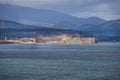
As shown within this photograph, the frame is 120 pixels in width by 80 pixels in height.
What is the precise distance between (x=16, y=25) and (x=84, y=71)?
3.71 metres

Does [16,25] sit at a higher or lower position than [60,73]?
higher

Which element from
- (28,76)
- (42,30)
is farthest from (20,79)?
(42,30)

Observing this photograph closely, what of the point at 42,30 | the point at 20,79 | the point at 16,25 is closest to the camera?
the point at 20,79

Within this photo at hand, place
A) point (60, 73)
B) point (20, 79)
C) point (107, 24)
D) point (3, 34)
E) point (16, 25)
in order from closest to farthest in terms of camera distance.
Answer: point (20, 79) → point (60, 73) → point (107, 24) → point (3, 34) → point (16, 25)

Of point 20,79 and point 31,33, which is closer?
point 20,79

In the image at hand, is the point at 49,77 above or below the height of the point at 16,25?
below

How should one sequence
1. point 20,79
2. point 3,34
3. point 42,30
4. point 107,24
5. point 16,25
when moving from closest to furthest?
point 20,79 → point 107,24 → point 3,34 → point 16,25 → point 42,30

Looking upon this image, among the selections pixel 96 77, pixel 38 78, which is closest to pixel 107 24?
pixel 96 77

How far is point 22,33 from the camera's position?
11141 millimetres

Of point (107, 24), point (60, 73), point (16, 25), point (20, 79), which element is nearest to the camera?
point (20, 79)

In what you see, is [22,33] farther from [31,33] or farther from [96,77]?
[96,77]

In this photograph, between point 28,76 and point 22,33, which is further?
point 22,33

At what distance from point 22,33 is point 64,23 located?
1770mm

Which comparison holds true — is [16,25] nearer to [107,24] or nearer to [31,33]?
[31,33]
